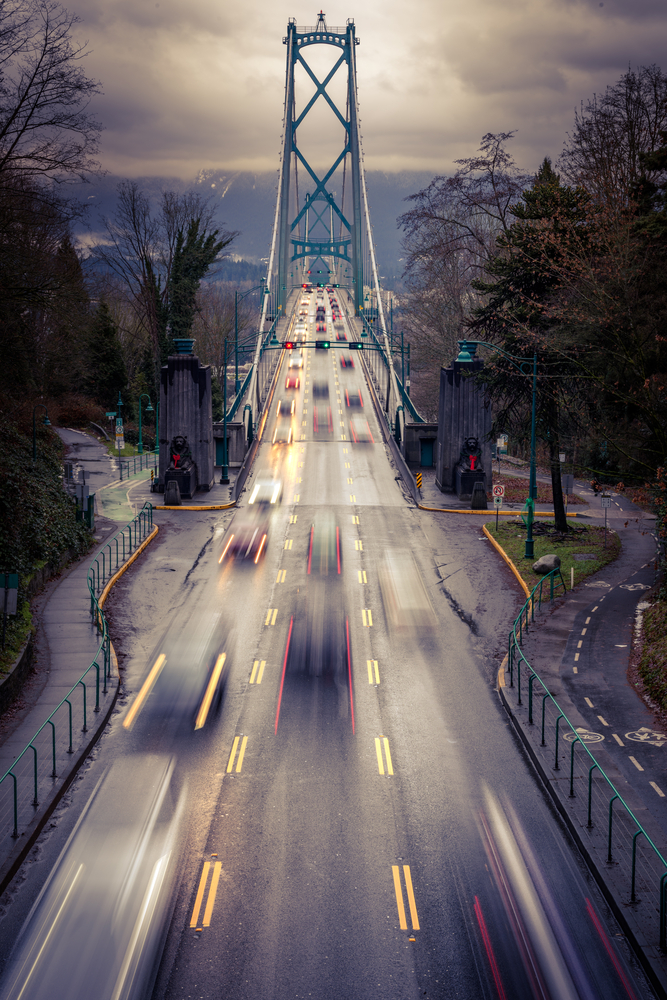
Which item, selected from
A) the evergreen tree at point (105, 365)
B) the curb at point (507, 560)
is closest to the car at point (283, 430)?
the evergreen tree at point (105, 365)

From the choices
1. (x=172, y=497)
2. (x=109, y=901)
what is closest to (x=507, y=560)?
(x=172, y=497)

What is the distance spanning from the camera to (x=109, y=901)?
12742 millimetres

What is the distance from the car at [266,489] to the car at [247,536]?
1.16 meters

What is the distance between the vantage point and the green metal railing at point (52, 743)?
15.0 meters

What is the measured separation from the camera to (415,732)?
62.1 feet

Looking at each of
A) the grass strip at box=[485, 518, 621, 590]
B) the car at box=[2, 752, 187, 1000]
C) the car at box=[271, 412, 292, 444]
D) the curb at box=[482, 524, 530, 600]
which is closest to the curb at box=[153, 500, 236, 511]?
the curb at box=[482, 524, 530, 600]

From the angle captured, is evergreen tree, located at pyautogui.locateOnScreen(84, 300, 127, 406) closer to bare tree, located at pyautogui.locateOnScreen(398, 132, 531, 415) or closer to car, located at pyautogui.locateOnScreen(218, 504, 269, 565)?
bare tree, located at pyautogui.locateOnScreen(398, 132, 531, 415)

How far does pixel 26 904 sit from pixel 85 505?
80.4 feet

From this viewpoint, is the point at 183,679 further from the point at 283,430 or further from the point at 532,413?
the point at 283,430

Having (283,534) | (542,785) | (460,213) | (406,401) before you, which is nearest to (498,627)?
(542,785)

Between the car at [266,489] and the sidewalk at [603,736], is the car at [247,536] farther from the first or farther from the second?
the sidewalk at [603,736]

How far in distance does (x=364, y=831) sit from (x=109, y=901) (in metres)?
4.33

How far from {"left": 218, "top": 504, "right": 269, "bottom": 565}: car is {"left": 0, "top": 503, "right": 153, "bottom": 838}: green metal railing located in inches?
262

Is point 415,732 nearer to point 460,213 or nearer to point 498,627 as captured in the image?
point 498,627
